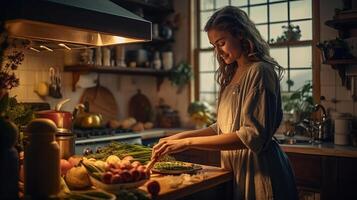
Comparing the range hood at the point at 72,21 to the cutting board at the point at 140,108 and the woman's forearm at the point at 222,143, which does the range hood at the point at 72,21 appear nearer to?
the woman's forearm at the point at 222,143

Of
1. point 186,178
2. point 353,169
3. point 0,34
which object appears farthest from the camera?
point 353,169

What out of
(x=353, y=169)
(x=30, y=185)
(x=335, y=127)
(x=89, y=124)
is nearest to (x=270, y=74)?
(x=30, y=185)

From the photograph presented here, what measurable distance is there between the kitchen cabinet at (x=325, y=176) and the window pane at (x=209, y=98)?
1.54m

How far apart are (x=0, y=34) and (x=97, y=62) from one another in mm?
2427

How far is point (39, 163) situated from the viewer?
139cm

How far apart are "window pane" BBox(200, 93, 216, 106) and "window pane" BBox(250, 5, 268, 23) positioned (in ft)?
3.21

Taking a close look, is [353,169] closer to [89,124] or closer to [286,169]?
[286,169]

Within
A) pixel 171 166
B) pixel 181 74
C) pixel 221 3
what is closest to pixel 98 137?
pixel 181 74

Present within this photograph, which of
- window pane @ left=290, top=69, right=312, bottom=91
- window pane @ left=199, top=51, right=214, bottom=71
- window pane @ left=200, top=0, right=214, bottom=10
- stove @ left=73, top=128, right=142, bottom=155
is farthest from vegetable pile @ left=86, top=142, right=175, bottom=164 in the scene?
window pane @ left=200, top=0, right=214, bottom=10

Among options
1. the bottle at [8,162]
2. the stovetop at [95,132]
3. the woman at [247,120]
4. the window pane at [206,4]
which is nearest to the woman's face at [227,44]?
the woman at [247,120]

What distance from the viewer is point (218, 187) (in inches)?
73.0

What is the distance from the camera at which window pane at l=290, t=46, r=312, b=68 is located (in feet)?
12.4

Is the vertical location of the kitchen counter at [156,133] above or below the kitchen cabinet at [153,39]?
below

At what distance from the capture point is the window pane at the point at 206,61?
4.52m
